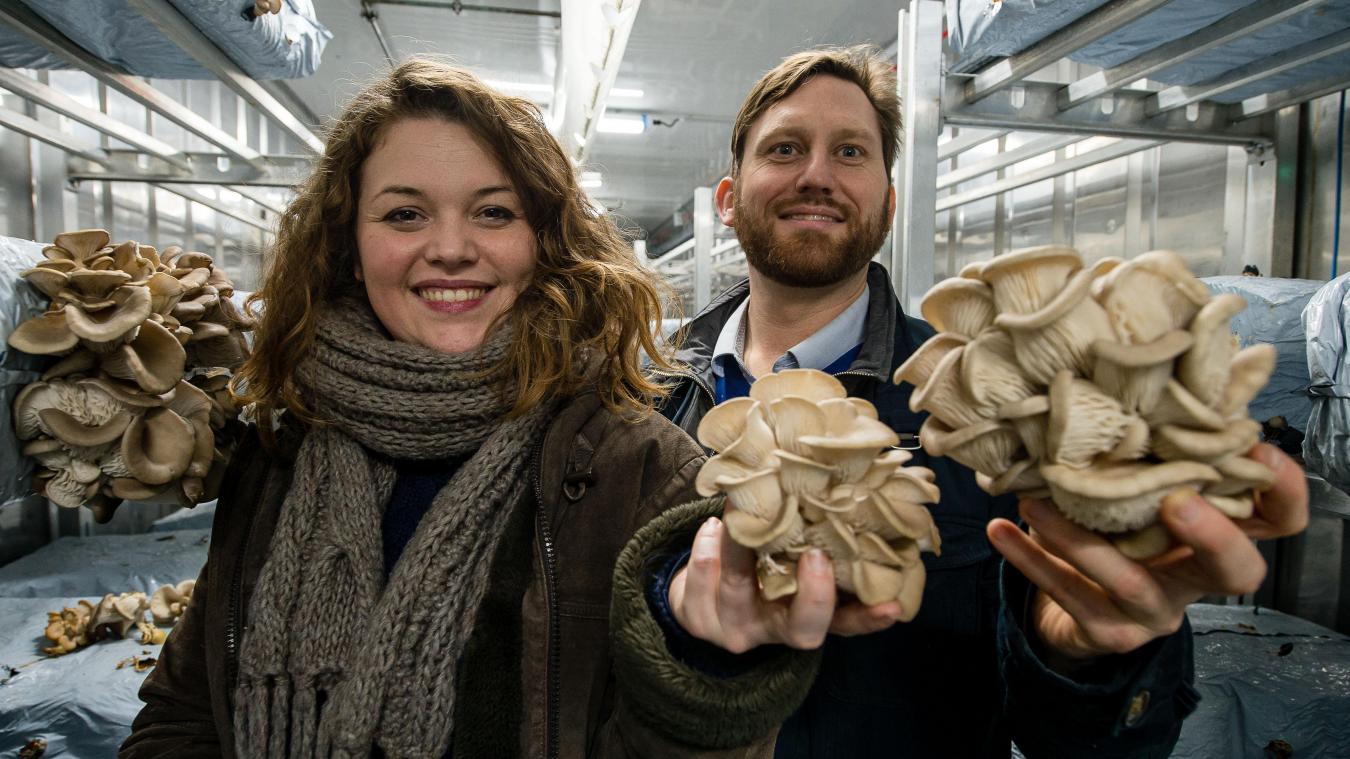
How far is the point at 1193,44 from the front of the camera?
1700 mm

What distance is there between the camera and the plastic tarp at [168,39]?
179cm

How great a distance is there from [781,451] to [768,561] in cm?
12

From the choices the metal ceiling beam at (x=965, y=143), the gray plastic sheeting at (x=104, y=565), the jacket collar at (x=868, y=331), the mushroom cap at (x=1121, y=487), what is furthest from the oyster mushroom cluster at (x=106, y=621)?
the metal ceiling beam at (x=965, y=143)

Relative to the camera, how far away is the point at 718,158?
25.8 ft

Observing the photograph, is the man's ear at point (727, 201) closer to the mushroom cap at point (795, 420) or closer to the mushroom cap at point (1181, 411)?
the mushroom cap at point (795, 420)

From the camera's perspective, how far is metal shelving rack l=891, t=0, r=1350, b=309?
1.75 meters

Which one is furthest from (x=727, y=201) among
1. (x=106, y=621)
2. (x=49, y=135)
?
(x=49, y=135)

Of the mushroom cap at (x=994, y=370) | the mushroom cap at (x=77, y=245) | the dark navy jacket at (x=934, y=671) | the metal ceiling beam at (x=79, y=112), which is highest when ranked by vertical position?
the metal ceiling beam at (x=79, y=112)

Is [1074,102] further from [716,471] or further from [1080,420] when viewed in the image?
[716,471]

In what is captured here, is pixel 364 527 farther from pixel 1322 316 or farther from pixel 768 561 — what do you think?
pixel 1322 316

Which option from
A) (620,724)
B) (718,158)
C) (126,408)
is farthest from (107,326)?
(718,158)

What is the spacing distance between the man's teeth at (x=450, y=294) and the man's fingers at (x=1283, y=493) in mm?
1036

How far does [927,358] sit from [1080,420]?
15 cm

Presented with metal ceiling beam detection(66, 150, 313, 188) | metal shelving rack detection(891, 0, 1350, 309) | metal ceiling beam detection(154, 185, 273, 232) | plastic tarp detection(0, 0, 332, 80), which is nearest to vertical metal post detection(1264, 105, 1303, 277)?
metal shelving rack detection(891, 0, 1350, 309)
